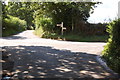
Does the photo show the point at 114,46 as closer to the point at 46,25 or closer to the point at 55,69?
the point at 55,69

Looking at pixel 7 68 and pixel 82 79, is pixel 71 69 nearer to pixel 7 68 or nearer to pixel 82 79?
pixel 82 79

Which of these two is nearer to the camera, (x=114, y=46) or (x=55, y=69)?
(x=55, y=69)

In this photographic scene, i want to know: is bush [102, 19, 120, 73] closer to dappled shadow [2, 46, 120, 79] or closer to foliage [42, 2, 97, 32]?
dappled shadow [2, 46, 120, 79]

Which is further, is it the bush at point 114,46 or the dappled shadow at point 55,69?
the bush at point 114,46

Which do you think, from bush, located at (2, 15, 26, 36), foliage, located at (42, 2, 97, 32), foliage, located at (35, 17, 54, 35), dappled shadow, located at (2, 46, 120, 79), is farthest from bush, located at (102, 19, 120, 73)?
bush, located at (2, 15, 26, 36)

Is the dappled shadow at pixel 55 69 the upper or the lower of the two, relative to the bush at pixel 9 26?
lower

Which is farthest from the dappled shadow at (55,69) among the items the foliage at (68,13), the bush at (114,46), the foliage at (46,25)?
the foliage at (46,25)

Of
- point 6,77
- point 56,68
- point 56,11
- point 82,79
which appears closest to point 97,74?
point 82,79

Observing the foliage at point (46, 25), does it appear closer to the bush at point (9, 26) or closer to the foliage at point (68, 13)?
the foliage at point (68, 13)

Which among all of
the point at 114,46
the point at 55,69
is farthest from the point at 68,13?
the point at 55,69

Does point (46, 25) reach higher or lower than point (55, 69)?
higher

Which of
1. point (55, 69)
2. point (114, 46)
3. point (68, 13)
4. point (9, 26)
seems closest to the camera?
point (55, 69)

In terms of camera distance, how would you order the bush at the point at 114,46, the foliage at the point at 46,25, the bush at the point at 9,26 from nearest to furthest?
the bush at the point at 114,46 < the foliage at the point at 46,25 < the bush at the point at 9,26

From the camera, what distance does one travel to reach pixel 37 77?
19.8 ft
